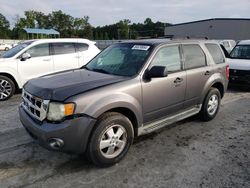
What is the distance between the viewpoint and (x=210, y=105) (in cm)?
567

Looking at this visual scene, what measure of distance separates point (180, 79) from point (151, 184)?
6.67ft

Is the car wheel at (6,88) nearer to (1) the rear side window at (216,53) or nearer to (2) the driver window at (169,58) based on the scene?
(2) the driver window at (169,58)

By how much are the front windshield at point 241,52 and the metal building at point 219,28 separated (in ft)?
77.2

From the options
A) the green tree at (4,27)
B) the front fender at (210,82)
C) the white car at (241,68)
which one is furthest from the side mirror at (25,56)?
the green tree at (4,27)

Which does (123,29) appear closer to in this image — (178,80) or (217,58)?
(217,58)

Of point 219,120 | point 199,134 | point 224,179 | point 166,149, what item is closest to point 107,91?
point 166,149

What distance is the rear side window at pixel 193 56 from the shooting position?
4.93 metres

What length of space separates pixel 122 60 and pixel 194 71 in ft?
4.80

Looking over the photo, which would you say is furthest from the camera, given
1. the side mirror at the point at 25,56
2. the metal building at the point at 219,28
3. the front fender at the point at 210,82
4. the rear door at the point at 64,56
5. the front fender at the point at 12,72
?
the metal building at the point at 219,28

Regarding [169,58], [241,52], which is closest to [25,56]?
[169,58]

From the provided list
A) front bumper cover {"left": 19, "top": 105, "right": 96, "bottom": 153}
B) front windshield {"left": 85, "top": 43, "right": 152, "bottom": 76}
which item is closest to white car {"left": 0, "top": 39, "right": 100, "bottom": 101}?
front windshield {"left": 85, "top": 43, "right": 152, "bottom": 76}

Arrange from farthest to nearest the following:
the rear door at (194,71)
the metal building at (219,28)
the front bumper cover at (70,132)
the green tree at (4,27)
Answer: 1. the green tree at (4,27)
2. the metal building at (219,28)
3. the rear door at (194,71)
4. the front bumper cover at (70,132)

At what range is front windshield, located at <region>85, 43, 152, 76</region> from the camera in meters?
4.22

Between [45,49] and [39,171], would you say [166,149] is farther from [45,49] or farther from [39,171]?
[45,49]
